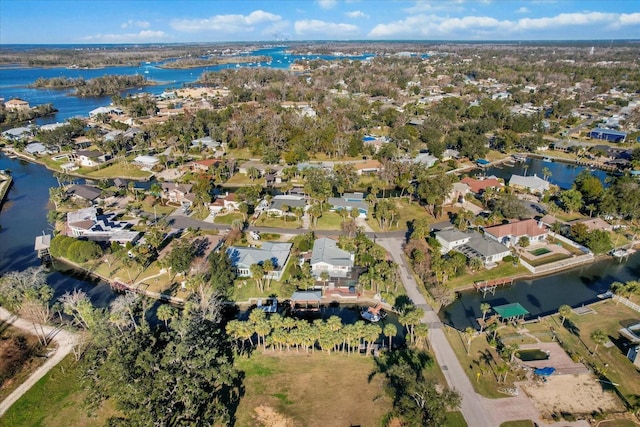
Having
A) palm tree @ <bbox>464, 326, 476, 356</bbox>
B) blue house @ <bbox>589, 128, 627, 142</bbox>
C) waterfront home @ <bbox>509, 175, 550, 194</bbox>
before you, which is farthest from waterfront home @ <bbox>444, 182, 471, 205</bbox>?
blue house @ <bbox>589, 128, 627, 142</bbox>

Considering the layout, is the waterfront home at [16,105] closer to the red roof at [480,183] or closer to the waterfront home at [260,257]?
the waterfront home at [260,257]

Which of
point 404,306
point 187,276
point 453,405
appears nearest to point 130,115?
point 187,276

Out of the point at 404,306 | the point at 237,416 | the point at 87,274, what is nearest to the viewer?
the point at 237,416

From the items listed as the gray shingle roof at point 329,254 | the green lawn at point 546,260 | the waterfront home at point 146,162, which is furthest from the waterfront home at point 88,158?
the green lawn at point 546,260

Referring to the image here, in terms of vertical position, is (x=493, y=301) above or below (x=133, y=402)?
below

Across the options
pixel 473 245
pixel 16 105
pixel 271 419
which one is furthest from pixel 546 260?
pixel 16 105

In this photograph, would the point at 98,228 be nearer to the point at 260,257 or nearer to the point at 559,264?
the point at 260,257

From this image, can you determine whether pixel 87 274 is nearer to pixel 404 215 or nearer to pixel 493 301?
pixel 404 215

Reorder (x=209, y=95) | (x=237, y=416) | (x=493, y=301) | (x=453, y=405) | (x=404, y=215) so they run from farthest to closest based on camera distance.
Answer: (x=209, y=95)
(x=404, y=215)
(x=493, y=301)
(x=237, y=416)
(x=453, y=405)
